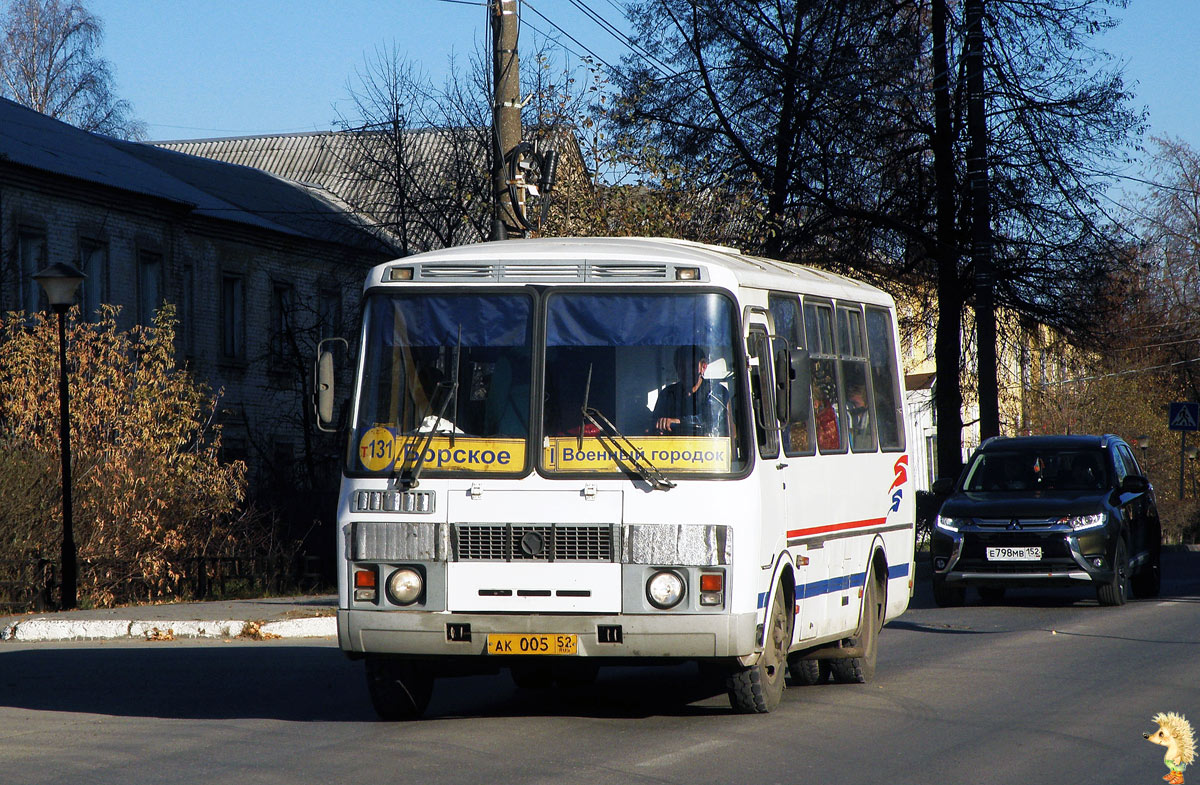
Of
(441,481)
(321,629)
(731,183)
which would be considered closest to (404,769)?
(441,481)

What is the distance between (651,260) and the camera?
9.27m

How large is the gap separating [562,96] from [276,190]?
21.7 m

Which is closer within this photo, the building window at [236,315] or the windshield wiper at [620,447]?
the windshield wiper at [620,447]

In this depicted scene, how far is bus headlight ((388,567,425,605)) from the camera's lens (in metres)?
8.93

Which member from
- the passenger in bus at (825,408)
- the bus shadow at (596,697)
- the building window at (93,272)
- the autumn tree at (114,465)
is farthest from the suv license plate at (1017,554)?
the building window at (93,272)

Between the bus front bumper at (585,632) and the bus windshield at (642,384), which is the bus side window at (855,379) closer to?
the bus windshield at (642,384)

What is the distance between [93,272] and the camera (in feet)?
108

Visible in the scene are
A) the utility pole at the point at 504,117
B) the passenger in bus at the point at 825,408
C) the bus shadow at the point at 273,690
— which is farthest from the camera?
the utility pole at the point at 504,117

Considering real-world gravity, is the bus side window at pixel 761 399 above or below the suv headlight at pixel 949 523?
above

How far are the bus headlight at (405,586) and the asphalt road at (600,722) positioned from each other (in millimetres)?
763

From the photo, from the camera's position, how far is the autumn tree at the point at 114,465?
819 inches

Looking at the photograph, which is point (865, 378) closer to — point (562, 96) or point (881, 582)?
point (881, 582)

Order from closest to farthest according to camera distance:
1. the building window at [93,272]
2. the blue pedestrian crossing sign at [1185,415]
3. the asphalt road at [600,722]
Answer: the asphalt road at [600,722] < the building window at [93,272] < the blue pedestrian crossing sign at [1185,415]

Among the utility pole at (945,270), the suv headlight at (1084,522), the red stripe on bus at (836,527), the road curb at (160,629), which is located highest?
the utility pole at (945,270)
